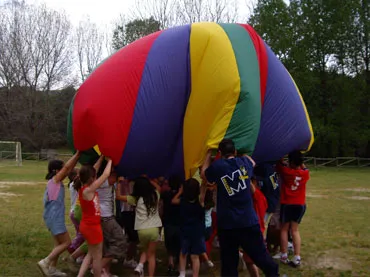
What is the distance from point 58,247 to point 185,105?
2318 millimetres

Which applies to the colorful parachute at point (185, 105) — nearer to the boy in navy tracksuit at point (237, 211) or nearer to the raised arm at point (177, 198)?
the raised arm at point (177, 198)

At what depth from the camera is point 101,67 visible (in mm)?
5520

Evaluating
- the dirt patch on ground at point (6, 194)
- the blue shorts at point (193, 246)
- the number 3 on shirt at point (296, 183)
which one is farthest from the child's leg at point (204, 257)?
the dirt patch on ground at point (6, 194)

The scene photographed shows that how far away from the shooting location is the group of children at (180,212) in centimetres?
404

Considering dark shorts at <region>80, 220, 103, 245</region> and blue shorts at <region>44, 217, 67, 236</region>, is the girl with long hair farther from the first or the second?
blue shorts at <region>44, 217, 67, 236</region>

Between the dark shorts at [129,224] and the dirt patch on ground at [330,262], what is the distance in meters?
2.48

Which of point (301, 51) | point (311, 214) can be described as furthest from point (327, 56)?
point (311, 214)

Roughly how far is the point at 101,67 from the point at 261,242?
10.0 feet

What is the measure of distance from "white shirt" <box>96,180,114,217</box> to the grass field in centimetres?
93

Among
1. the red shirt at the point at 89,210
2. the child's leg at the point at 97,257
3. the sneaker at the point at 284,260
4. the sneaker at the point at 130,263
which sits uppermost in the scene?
the red shirt at the point at 89,210

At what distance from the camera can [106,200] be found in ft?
16.3

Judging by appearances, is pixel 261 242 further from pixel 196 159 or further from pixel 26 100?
pixel 26 100

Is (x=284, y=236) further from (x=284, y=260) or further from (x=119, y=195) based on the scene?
(x=119, y=195)

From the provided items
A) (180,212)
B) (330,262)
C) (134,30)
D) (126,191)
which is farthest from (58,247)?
(134,30)
